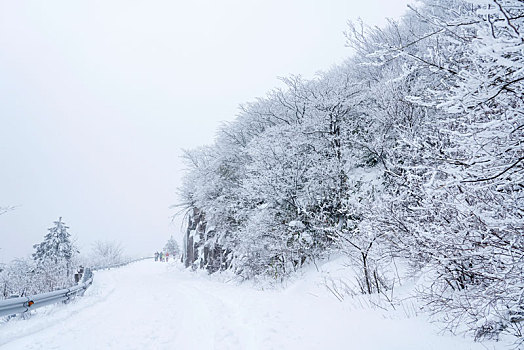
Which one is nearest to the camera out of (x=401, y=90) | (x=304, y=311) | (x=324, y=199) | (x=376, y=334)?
(x=376, y=334)

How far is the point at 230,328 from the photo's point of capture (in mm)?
5047

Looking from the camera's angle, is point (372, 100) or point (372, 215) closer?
point (372, 215)

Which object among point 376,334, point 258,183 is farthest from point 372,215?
point 258,183

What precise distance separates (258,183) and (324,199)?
2923mm

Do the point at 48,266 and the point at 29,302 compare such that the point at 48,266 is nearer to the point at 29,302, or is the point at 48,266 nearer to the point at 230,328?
the point at 29,302

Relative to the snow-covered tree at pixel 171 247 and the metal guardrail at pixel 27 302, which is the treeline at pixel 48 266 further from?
the snow-covered tree at pixel 171 247

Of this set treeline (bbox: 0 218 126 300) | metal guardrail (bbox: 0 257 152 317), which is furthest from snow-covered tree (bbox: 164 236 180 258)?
metal guardrail (bbox: 0 257 152 317)

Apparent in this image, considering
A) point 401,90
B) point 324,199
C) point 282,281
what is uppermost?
point 401,90

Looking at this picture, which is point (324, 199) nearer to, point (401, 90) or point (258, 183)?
point (258, 183)

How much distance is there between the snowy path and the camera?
137 inches

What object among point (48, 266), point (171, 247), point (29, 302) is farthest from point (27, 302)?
point (171, 247)

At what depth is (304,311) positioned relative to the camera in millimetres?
5695

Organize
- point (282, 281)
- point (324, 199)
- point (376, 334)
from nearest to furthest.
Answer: point (376, 334) < point (282, 281) < point (324, 199)

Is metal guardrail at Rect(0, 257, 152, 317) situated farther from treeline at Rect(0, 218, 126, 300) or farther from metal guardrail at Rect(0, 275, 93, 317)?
treeline at Rect(0, 218, 126, 300)
